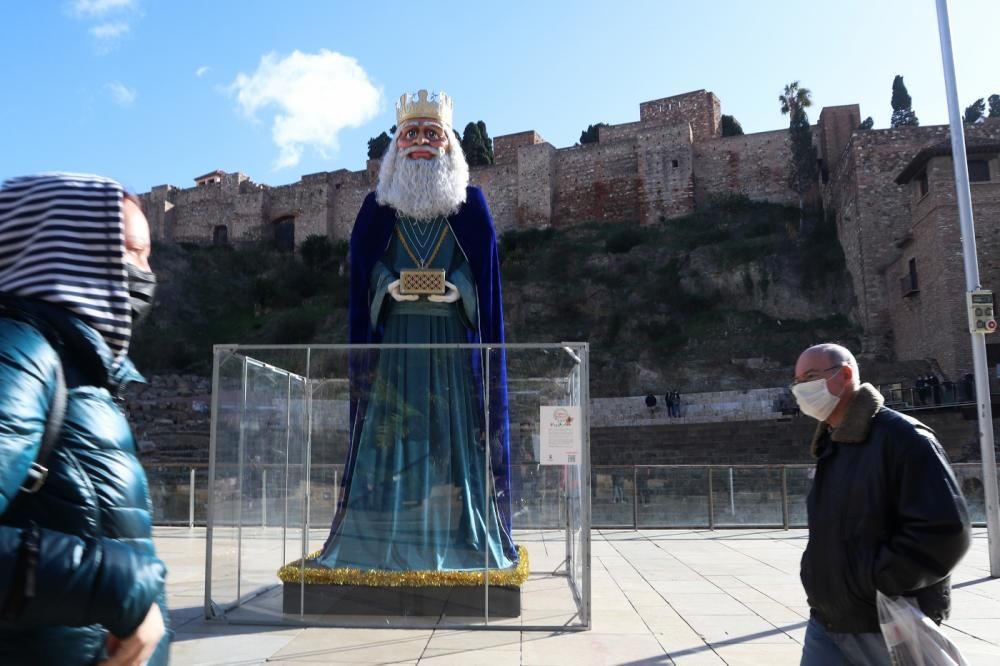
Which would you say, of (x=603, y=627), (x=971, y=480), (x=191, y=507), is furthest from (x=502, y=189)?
(x=603, y=627)

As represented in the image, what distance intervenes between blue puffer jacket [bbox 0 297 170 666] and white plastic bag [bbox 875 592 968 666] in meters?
1.88

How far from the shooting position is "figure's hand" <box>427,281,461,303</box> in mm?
5500

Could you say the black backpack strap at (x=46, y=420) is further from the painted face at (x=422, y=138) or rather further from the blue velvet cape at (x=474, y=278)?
the painted face at (x=422, y=138)

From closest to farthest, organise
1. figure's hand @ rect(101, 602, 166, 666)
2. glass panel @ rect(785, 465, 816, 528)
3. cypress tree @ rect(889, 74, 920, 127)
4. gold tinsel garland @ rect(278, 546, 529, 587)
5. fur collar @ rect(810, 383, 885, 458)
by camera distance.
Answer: figure's hand @ rect(101, 602, 166, 666) < fur collar @ rect(810, 383, 885, 458) < gold tinsel garland @ rect(278, 546, 529, 587) < glass panel @ rect(785, 465, 816, 528) < cypress tree @ rect(889, 74, 920, 127)

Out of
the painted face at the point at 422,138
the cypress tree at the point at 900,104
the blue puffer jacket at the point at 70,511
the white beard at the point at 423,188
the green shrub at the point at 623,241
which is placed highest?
the cypress tree at the point at 900,104

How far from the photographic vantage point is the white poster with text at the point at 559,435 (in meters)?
5.30

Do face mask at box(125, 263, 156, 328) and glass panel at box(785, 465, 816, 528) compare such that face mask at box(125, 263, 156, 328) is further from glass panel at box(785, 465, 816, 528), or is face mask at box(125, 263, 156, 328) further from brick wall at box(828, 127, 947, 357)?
brick wall at box(828, 127, 947, 357)

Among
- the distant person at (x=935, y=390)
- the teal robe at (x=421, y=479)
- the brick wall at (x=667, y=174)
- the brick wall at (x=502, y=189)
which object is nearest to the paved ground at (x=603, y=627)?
the teal robe at (x=421, y=479)

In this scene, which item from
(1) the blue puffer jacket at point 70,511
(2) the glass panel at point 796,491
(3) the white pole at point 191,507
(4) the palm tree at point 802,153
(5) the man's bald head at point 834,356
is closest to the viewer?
(1) the blue puffer jacket at point 70,511

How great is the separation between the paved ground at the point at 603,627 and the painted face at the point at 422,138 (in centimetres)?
282

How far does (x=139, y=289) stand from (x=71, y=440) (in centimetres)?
39

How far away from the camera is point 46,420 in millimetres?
1285

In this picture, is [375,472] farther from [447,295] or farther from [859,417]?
[859,417]

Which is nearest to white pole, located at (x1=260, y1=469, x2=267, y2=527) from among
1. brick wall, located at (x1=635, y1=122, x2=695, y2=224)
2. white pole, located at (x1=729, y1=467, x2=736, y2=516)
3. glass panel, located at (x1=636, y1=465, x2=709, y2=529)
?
glass panel, located at (x1=636, y1=465, x2=709, y2=529)
